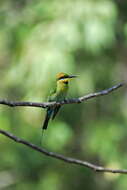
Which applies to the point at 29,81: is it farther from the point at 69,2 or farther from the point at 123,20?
the point at 123,20

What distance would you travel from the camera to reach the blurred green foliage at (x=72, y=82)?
5.05 metres

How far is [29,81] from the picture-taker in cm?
512

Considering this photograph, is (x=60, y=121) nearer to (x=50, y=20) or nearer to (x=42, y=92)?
(x=42, y=92)

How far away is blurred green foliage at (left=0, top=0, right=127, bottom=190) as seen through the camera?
5051 millimetres

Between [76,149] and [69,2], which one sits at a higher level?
[69,2]

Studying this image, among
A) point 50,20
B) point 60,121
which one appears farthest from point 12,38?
point 60,121

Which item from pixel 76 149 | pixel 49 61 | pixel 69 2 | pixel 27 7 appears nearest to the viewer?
pixel 49 61

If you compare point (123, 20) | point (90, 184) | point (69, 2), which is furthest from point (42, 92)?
point (90, 184)

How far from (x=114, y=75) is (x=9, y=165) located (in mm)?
1571

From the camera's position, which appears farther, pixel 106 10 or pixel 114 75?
pixel 114 75

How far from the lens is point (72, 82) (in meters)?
5.18

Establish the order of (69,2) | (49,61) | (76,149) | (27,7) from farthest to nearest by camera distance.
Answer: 1. (76,149)
2. (27,7)
3. (69,2)
4. (49,61)

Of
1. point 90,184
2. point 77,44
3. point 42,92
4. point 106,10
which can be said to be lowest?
point 90,184

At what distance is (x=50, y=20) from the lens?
518 cm
